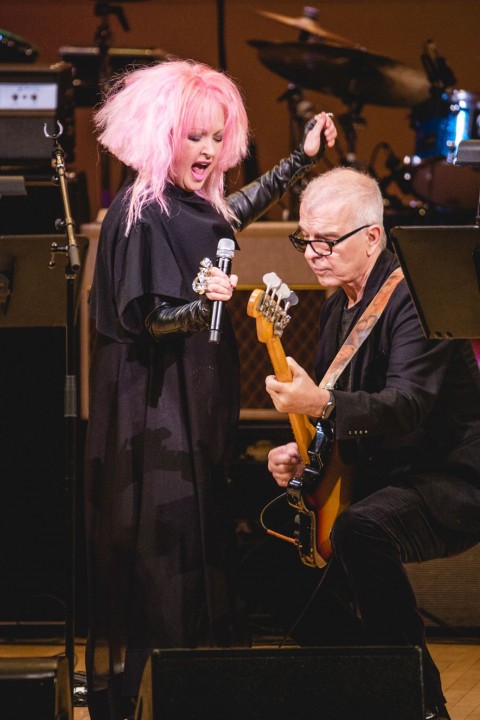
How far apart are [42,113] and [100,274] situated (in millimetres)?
1310

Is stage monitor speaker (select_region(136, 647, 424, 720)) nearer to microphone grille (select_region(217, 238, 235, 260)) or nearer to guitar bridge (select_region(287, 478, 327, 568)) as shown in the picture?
guitar bridge (select_region(287, 478, 327, 568))

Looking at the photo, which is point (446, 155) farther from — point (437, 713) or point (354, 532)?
point (437, 713)

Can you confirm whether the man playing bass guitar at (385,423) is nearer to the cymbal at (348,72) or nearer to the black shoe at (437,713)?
the black shoe at (437,713)

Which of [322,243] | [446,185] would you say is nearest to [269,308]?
[322,243]

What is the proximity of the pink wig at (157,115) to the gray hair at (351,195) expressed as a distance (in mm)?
382

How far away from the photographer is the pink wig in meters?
3.11

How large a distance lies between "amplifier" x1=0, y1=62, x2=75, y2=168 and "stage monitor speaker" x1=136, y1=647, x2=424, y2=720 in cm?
251

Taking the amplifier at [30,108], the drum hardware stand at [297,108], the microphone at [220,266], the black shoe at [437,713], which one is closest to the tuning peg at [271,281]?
the microphone at [220,266]

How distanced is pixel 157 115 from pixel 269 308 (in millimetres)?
721

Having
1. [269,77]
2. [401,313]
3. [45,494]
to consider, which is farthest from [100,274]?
[269,77]

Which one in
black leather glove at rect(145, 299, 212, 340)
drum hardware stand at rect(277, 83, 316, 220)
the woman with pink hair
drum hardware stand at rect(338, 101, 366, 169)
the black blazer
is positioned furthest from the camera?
drum hardware stand at rect(277, 83, 316, 220)

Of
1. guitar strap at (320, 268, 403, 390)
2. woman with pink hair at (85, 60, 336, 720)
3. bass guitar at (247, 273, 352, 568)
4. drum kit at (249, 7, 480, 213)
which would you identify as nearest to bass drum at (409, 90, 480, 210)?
drum kit at (249, 7, 480, 213)

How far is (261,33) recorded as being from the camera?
6.93 m

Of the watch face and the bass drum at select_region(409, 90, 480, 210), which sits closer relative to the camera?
the watch face
